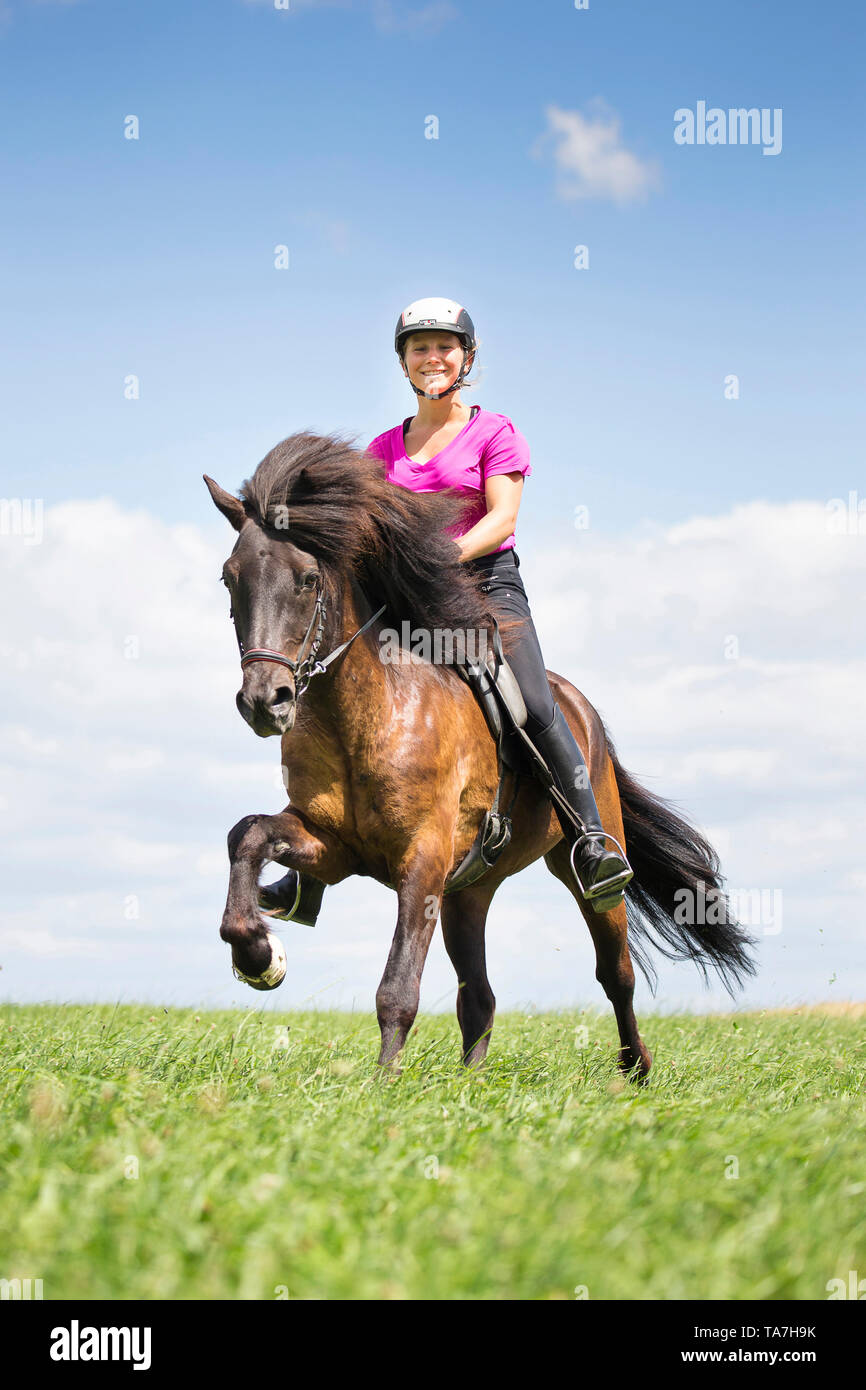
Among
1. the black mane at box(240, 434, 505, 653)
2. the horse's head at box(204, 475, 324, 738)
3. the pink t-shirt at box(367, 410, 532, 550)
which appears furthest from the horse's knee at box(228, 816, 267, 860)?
the pink t-shirt at box(367, 410, 532, 550)

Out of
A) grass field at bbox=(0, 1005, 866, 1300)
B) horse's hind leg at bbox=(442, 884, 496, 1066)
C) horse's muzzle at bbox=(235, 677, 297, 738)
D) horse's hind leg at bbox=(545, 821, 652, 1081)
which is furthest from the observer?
horse's hind leg at bbox=(545, 821, 652, 1081)

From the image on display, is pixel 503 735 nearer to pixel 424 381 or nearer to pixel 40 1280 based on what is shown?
pixel 424 381

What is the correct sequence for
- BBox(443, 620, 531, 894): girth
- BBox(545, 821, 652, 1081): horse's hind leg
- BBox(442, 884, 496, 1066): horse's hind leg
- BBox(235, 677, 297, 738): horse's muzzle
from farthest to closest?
BBox(545, 821, 652, 1081): horse's hind leg, BBox(442, 884, 496, 1066): horse's hind leg, BBox(443, 620, 531, 894): girth, BBox(235, 677, 297, 738): horse's muzzle

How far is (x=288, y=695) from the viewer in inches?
194

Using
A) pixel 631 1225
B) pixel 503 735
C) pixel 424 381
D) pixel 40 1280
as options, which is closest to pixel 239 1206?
pixel 40 1280

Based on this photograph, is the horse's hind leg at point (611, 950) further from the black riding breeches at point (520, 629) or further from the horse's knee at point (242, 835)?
the horse's knee at point (242, 835)

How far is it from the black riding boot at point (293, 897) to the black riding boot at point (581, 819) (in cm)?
155

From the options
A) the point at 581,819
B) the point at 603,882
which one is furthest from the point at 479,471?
the point at 603,882

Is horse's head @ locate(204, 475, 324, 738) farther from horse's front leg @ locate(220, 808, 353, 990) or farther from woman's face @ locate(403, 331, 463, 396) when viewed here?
woman's face @ locate(403, 331, 463, 396)

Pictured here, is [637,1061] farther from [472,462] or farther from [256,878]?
[472,462]

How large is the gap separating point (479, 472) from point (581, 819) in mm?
2064

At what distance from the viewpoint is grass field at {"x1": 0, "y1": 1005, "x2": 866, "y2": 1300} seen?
8.21ft

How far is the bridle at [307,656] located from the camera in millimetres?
4941

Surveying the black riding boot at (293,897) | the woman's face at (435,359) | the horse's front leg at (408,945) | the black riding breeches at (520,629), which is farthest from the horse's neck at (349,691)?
the woman's face at (435,359)
